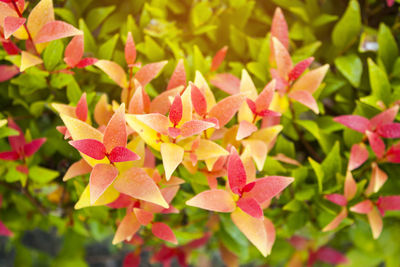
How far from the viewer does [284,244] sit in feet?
3.69

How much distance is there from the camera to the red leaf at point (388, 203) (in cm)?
74

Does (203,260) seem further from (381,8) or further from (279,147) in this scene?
(381,8)

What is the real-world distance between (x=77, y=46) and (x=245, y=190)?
356mm

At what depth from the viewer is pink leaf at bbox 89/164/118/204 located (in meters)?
0.53

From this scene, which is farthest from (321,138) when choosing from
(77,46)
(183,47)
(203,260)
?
(203,260)

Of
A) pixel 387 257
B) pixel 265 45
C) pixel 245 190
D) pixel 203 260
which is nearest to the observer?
pixel 245 190

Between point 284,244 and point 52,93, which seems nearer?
Answer: point 52,93

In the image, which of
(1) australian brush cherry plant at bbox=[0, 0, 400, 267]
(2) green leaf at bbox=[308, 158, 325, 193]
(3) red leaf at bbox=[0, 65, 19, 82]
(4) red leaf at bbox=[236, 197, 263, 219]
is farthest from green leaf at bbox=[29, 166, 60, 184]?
(2) green leaf at bbox=[308, 158, 325, 193]

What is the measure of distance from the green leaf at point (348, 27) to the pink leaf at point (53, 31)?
1.73 feet

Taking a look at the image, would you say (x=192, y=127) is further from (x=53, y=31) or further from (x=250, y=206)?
(x=53, y=31)

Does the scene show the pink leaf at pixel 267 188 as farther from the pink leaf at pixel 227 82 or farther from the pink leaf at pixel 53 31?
the pink leaf at pixel 53 31

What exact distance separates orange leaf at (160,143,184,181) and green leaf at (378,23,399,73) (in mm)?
492

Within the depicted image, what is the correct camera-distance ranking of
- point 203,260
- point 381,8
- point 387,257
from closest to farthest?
1. point 381,8
2. point 387,257
3. point 203,260

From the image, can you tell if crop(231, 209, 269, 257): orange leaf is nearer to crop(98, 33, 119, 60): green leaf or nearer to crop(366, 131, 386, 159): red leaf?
crop(366, 131, 386, 159): red leaf
